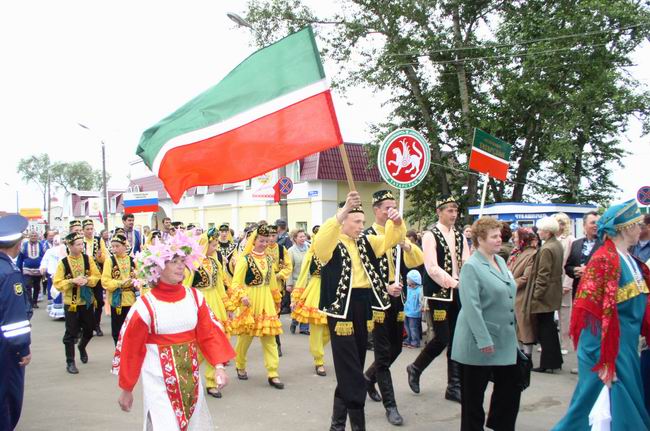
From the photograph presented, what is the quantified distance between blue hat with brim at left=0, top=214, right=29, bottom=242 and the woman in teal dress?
451 centimetres

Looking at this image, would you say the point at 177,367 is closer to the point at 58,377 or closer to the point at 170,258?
the point at 170,258

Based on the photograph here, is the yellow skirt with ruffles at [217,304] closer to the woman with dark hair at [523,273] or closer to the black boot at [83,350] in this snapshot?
the black boot at [83,350]

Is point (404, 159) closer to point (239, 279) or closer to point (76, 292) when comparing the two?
point (239, 279)

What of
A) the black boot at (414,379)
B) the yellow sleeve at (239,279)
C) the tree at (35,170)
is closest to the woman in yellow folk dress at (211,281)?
the yellow sleeve at (239,279)

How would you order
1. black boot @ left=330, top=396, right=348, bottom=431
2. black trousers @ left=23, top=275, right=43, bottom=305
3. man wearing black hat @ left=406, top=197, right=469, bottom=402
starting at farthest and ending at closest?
1. black trousers @ left=23, top=275, right=43, bottom=305
2. man wearing black hat @ left=406, top=197, right=469, bottom=402
3. black boot @ left=330, top=396, right=348, bottom=431

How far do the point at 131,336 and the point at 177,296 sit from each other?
1.37ft

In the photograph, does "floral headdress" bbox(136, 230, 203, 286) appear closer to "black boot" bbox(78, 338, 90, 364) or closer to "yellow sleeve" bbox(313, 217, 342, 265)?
"yellow sleeve" bbox(313, 217, 342, 265)

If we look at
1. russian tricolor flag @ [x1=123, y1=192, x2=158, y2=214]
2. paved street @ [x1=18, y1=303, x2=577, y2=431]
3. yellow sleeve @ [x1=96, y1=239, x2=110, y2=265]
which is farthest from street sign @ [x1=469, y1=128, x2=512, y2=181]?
russian tricolor flag @ [x1=123, y1=192, x2=158, y2=214]

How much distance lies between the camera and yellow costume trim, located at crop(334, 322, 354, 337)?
5.19 m

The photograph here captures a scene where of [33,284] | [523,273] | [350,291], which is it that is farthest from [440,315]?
[33,284]

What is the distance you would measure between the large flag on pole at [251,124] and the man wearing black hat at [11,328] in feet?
4.05

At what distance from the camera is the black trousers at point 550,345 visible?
26.9 feet

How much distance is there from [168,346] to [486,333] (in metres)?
2.41

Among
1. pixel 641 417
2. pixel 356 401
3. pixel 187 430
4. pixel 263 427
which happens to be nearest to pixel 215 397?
pixel 263 427
